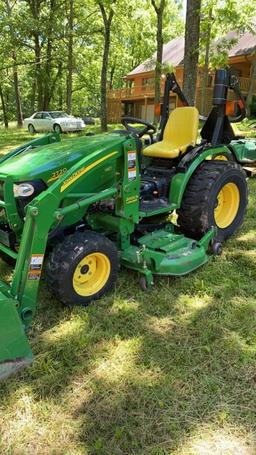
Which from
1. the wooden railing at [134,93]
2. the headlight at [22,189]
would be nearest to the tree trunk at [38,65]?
the wooden railing at [134,93]

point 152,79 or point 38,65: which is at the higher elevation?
point 38,65

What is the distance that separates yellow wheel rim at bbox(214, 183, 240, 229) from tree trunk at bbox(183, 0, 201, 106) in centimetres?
385

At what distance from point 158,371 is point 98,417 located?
0.48 metres

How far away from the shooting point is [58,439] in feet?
6.52

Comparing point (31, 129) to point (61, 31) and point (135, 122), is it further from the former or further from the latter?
point (135, 122)

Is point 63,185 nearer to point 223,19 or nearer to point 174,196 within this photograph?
point 174,196

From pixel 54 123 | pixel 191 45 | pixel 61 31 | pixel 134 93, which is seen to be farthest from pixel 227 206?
pixel 134 93

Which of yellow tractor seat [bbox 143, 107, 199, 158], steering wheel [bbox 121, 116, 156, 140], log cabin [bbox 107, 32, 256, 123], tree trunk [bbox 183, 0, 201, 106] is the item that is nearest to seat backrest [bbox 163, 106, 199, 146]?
yellow tractor seat [bbox 143, 107, 199, 158]

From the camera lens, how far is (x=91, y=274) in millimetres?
3102

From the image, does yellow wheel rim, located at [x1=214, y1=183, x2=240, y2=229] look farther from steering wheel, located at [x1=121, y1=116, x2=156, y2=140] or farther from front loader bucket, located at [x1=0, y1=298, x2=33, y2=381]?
front loader bucket, located at [x1=0, y1=298, x2=33, y2=381]

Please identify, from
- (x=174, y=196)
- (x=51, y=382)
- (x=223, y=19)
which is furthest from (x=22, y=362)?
(x=223, y=19)

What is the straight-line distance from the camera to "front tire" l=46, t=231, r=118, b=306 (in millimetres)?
2826

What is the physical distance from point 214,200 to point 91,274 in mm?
1477

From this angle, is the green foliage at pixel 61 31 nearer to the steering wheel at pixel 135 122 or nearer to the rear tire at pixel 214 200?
the steering wheel at pixel 135 122
